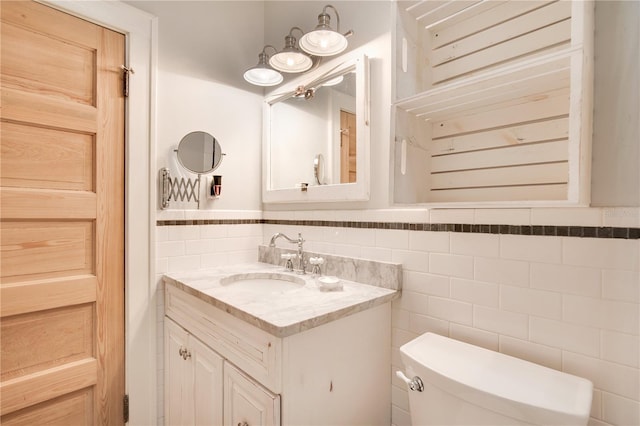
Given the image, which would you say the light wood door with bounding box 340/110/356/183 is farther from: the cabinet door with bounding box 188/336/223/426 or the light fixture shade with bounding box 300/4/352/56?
the cabinet door with bounding box 188/336/223/426

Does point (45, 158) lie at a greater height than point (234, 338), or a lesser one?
greater

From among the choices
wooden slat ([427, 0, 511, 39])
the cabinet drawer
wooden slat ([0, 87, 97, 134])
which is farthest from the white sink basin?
wooden slat ([427, 0, 511, 39])

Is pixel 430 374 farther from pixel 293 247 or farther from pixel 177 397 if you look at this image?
pixel 177 397

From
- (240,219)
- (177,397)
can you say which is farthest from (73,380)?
(240,219)

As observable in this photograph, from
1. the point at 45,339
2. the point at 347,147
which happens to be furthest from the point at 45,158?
the point at 347,147

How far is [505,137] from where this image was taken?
3.35ft

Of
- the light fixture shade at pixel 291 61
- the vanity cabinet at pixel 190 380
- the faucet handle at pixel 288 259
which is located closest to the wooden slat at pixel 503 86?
the light fixture shade at pixel 291 61

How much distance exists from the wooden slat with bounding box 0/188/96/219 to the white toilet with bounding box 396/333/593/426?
54.1 inches

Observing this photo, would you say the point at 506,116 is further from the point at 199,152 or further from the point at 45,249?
the point at 45,249

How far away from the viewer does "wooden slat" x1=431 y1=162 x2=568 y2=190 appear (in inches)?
36.4

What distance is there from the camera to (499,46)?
3.35 feet

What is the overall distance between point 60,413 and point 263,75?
1796mm

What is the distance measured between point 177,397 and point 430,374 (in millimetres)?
1144

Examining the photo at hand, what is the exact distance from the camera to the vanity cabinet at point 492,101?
77 centimetres
